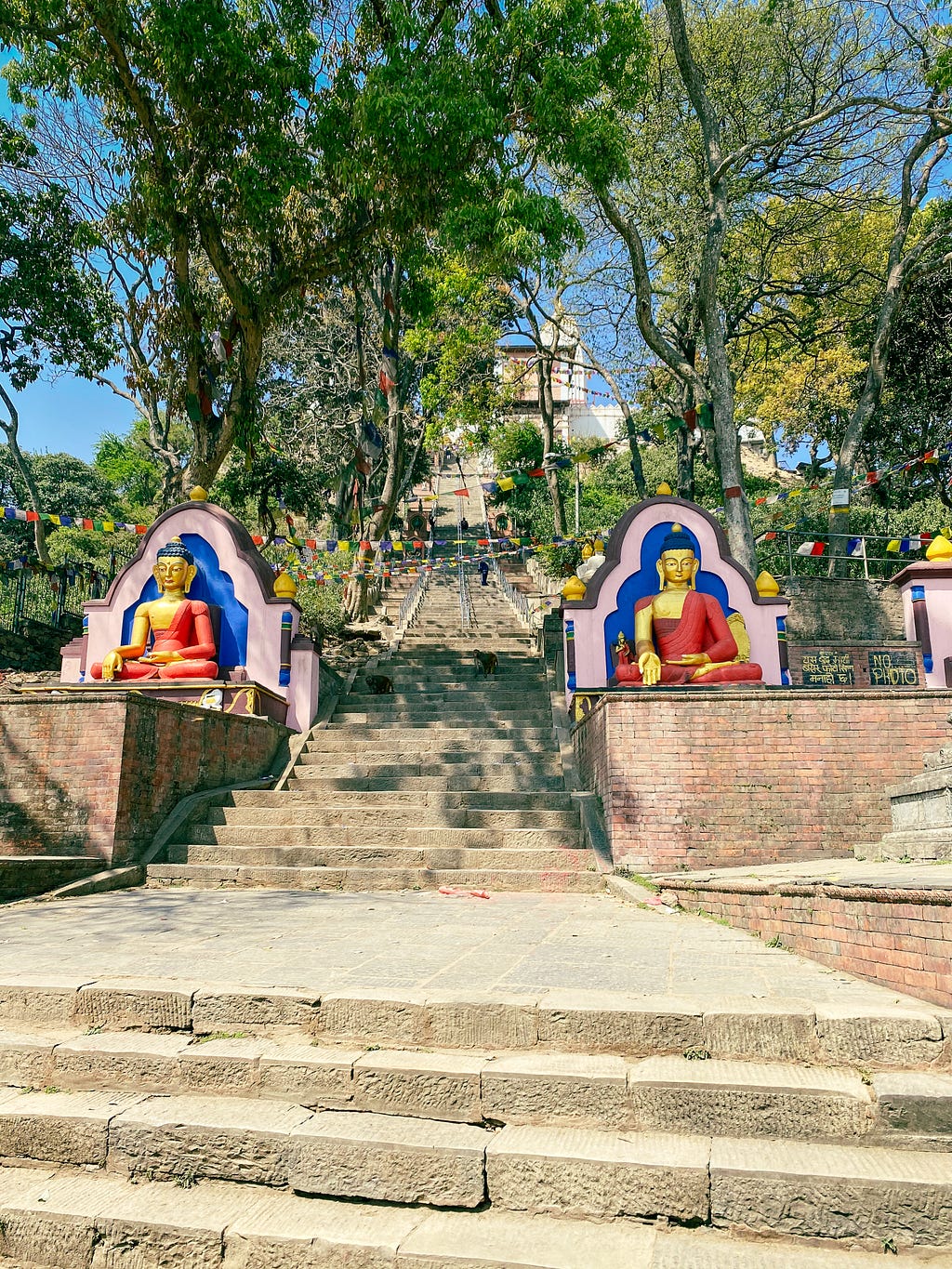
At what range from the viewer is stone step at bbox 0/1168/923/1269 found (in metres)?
2.51

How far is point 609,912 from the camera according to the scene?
5.96 metres

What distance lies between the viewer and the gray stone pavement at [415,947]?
368 cm

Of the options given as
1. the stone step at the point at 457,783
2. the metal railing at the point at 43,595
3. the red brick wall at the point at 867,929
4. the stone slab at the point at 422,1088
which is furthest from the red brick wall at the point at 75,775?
the metal railing at the point at 43,595

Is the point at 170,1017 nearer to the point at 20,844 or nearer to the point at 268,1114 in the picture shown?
the point at 268,1114

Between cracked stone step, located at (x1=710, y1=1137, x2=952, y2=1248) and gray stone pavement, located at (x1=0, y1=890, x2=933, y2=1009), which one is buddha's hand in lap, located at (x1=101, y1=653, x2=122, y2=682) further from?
cracked stone step, located at (x1=710, y1=1137, x2=952, y2=1248)

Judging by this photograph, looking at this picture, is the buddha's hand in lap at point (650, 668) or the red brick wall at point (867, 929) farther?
the buddha's hand in lap at point (650, 668)

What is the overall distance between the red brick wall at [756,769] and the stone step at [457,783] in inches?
75.6

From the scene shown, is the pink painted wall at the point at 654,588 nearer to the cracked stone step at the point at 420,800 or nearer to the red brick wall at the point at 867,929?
the cracked stone step at the point at 420,800

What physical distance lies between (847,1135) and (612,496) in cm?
3676

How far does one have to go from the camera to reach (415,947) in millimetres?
4621

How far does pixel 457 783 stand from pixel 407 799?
1.92 feet

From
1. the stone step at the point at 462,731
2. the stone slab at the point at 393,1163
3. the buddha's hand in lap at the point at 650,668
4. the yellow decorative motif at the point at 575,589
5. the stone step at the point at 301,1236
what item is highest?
the yellow decorative motif at the point at 575,589

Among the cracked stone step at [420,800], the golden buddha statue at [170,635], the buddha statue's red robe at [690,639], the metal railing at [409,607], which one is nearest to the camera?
the cracked stone step at [420,800]

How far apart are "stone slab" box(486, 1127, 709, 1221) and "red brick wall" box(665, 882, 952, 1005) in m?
1.05
